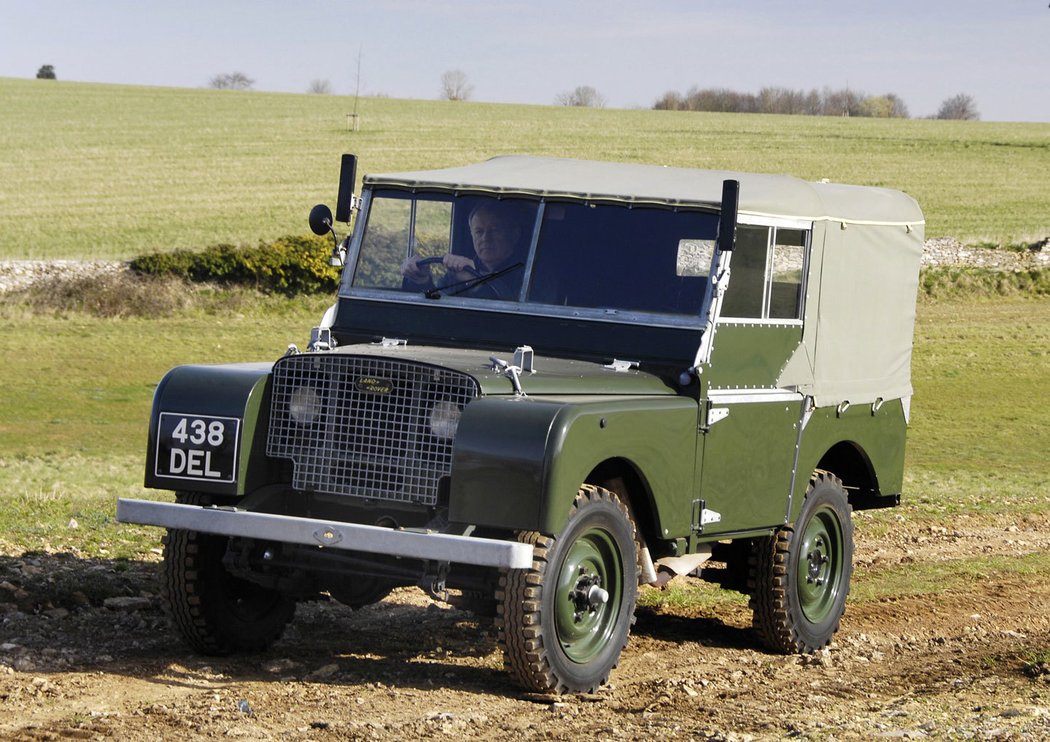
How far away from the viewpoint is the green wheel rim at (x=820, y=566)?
894 cm

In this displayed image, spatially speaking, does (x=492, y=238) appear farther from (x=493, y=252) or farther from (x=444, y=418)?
(x=444, y=418)

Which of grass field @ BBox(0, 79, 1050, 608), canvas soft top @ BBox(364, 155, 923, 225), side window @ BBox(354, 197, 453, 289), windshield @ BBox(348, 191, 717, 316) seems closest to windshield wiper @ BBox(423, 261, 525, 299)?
windshield @ BBox(348, 191, 717, 316)

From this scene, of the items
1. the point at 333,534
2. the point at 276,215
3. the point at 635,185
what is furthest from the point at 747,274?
the point at 276,215

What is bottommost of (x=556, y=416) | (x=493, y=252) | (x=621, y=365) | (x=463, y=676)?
(x=463, y=676)

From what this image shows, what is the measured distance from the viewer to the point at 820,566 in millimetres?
9156

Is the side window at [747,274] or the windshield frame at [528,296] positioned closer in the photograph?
the windshield frame at [528,296]

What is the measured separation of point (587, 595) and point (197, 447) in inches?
78.2

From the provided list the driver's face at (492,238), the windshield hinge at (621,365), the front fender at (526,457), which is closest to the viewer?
the front fender at (526,457)

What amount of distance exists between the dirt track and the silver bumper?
0.70 meters

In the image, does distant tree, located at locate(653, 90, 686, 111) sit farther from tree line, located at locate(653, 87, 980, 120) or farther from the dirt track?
the dirt track

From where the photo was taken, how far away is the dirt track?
6.25m

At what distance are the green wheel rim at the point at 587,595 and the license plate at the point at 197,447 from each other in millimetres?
1669

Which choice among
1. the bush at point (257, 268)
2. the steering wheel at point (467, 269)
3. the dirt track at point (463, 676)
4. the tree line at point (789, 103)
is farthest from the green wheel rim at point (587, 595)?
the tree line at point (789, 103)

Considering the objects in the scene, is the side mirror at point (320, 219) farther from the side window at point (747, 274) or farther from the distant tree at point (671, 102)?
the distant tree at point (671, 102)
